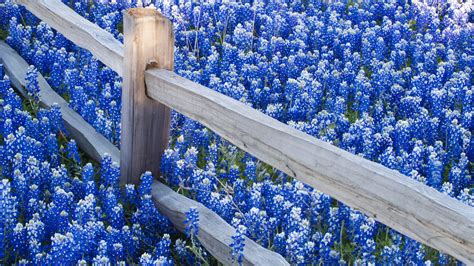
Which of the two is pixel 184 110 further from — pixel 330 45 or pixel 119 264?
pixel 330 45

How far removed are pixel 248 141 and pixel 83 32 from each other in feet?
5.74

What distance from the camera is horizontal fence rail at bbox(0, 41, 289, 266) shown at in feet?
12.5

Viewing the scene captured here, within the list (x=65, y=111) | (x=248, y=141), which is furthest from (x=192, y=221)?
(x=65, y=111)

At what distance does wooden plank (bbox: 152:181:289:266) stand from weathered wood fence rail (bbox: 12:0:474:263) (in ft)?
0.16

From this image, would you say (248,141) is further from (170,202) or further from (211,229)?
(170,202)

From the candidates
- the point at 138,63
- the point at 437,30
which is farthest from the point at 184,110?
the point at 437,30

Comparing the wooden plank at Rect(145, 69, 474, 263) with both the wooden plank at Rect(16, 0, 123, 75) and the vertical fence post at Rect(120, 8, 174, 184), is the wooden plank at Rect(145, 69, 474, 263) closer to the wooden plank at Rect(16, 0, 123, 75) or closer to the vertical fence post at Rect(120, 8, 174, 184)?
the vertical fence post at Rect(120, 8, 174, 184)

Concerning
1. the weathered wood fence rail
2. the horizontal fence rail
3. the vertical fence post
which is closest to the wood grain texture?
the horizontal fence rail

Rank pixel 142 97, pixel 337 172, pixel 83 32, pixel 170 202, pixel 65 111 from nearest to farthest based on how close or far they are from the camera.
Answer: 1. pixel 337 172
2. pixel 142 97
3. pixel 170 202
4. pixel 83 32
5. pixel 65 111

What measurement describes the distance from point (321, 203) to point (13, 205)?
171 centimetres

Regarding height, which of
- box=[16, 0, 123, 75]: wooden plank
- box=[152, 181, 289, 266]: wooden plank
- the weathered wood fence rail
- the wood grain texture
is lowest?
the wood grain texture

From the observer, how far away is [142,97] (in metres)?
4.17

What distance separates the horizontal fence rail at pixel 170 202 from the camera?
150 inches

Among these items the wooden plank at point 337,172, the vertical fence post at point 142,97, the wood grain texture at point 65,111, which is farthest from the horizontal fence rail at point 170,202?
the wooden plank at point 337,172
